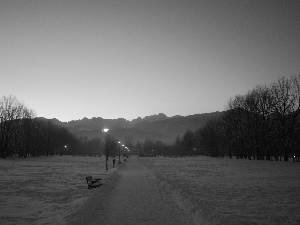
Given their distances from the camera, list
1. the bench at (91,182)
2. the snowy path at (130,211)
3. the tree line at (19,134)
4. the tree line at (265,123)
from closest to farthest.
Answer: the snowy path at (130,211)
the bench at (91,182)
the tree line at (265,123)
the tree line at (19,134)

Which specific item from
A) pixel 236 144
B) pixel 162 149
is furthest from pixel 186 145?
pixel 236 144

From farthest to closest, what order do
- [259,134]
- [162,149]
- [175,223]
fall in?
[162,149], [259,134], [175,223]

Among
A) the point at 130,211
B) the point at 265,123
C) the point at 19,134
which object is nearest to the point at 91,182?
the point at 130,211

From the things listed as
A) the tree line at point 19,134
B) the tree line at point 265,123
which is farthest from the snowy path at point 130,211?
the tree line at point 19,134

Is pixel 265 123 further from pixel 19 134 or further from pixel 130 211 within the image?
pixel 19 134

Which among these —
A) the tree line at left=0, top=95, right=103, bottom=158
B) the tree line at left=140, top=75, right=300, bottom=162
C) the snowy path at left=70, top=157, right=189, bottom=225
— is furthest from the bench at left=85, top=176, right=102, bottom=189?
the tree line at left=0, top=95, right=103, bottom=158

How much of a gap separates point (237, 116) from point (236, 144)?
8.67m

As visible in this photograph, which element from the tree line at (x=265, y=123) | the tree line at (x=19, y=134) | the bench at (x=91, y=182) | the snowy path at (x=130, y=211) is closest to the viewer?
the snowy path at (x=130, y=211)

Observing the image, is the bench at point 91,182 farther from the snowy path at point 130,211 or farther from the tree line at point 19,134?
the tree line at point 19,134

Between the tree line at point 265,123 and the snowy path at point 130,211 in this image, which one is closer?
the snowy path at point 130,211

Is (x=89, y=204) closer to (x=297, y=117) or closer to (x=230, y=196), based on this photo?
(x=230, y=196)

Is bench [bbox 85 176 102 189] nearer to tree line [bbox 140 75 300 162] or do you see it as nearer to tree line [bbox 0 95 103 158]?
tree line [bbox 140 75 300 162]

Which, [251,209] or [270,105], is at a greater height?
[270,105]

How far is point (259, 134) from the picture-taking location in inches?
2232
